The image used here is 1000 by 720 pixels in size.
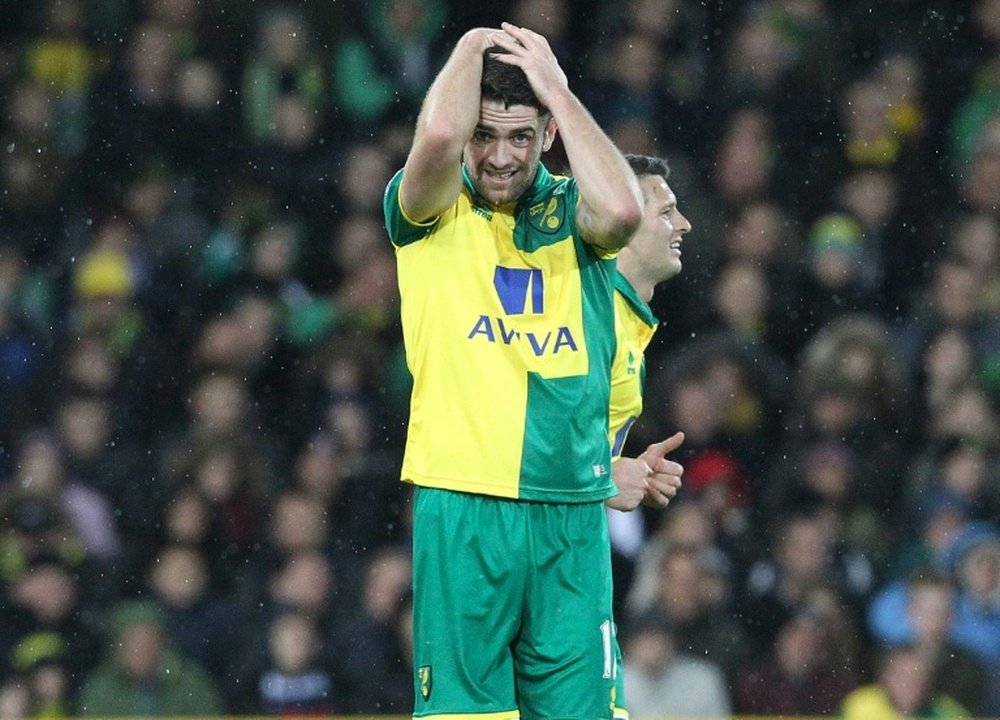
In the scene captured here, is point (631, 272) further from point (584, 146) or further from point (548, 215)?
point (584, 146)

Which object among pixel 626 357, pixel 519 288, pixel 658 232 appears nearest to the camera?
pixel 519 288

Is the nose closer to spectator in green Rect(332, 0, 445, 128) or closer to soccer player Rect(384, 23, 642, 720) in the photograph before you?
soccer player Rect(384, 23, 642, 720)

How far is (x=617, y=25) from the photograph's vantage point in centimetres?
767

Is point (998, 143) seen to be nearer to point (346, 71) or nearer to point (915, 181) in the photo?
point (915, 181)

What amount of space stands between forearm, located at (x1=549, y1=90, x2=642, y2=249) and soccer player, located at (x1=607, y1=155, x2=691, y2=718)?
575 mm

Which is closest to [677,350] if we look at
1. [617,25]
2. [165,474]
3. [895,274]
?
[895,274]

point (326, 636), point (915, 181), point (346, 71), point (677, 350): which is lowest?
point (326, 636)

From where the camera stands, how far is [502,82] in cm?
339

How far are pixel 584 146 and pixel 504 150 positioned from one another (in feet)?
0.56

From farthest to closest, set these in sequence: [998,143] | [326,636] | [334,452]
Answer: [998,143], [334,452], [326,636]

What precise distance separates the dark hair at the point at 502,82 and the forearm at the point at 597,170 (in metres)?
0.08

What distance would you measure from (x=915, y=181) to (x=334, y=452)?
2726 millimetres

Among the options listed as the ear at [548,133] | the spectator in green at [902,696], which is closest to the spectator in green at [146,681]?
the spectator in green at [902,696]

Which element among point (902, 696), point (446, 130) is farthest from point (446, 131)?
point (902, 696)
